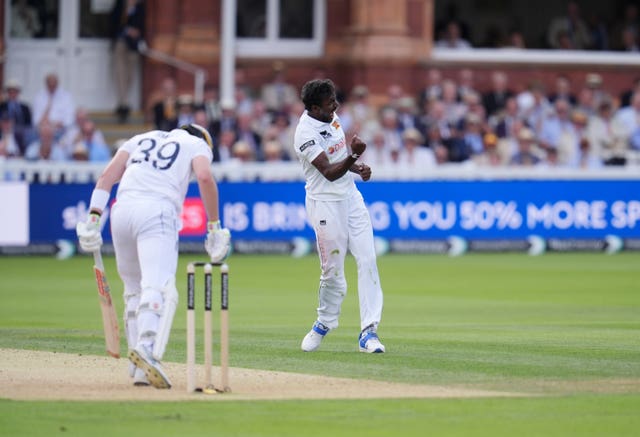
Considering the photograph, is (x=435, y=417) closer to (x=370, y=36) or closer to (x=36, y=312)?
(x=36, y=312)

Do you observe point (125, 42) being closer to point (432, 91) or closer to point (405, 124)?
point (432, 91)

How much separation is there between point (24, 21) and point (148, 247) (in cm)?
2066

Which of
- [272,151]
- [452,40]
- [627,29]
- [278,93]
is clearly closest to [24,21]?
[278,93]

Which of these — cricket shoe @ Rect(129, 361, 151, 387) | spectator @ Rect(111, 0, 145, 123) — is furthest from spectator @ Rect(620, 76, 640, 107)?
cricket shoe @ Rect(129, 361, 151, 387)

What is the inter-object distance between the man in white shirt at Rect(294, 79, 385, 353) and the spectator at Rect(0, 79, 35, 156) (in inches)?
530

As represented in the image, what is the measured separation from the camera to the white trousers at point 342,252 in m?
12.9

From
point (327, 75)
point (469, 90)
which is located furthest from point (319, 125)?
point (327, 75)

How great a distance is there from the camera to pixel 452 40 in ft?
105

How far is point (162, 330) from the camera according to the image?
10492 millimetres

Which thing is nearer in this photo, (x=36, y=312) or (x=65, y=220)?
(x=36, y=312)

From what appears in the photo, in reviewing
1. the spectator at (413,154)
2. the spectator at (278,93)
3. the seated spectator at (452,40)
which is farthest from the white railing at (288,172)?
the seated spectator at (452,40)

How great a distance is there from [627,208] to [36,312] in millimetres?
11576

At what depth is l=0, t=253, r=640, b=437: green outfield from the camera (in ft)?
30.5

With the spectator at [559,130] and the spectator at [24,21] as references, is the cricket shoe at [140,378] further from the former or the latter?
the spectator at [24,21]
